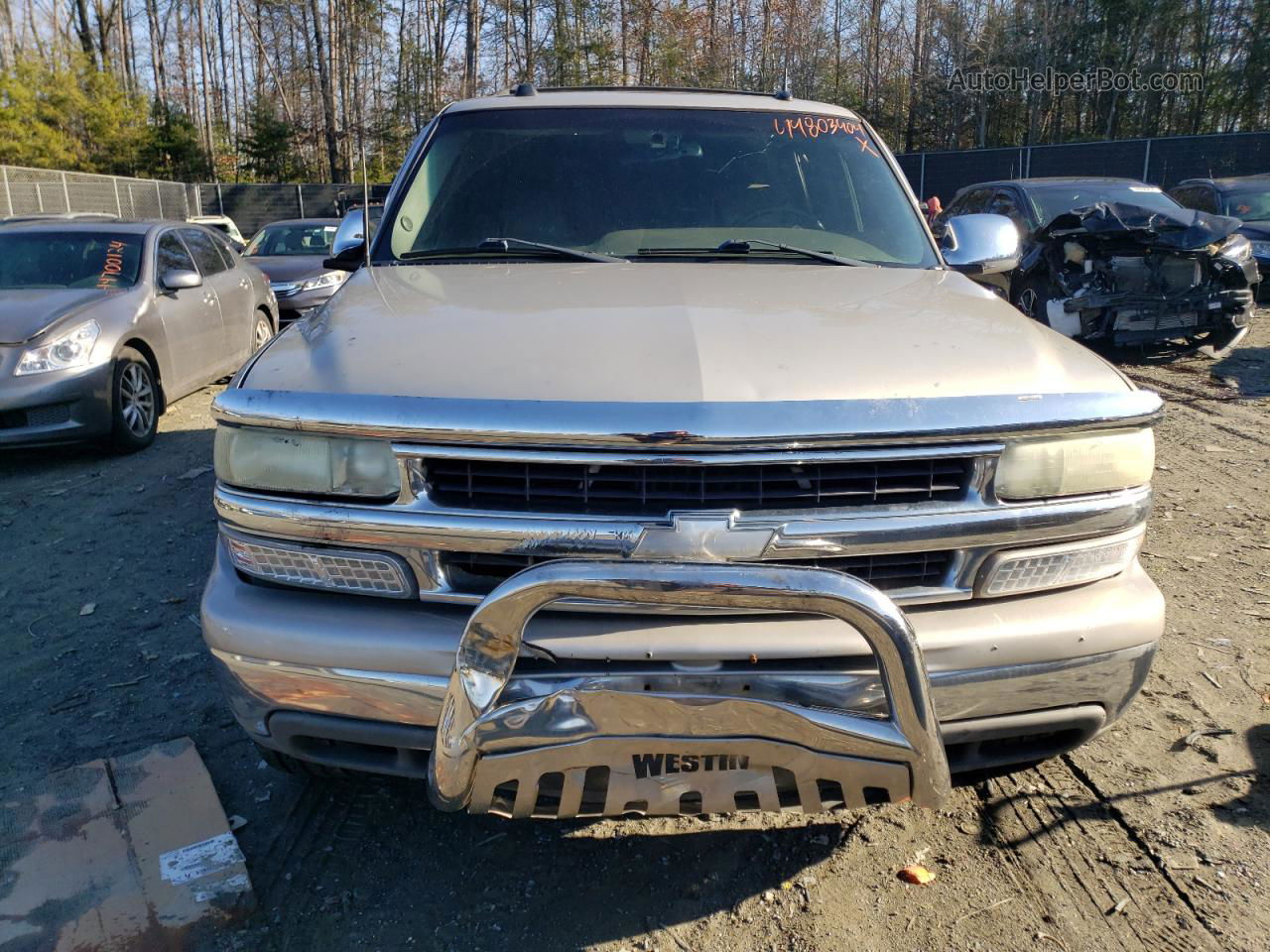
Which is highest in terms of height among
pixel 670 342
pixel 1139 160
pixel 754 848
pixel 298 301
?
pixel 1139 160

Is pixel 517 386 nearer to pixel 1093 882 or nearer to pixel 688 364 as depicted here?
pixel 688 364

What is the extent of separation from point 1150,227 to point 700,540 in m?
7.87

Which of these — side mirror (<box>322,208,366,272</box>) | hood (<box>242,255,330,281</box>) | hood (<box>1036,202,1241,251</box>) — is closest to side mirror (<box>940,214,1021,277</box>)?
side mirror (<box>322,208,366,272</box>)

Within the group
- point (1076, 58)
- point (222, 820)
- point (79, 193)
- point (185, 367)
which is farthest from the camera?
point (1076, 58)

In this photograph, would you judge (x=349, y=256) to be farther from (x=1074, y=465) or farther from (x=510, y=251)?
(x=1074, y=465)

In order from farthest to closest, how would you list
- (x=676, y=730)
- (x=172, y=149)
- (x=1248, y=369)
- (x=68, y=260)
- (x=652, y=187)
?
(x=172, y=149)
(x=1248, y=369)
(x=68, y=260)
(x=652, y=187)
(x=676, y=730)

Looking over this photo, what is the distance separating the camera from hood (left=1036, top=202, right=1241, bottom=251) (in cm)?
817

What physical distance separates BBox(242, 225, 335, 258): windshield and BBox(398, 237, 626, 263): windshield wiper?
35.3ft

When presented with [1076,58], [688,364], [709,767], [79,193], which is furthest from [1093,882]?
[1076,58]

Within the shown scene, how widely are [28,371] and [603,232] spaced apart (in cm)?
458

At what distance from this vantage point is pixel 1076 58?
3253 centimetres

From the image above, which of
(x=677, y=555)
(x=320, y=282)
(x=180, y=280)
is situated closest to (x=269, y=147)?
(x=320, y=282)

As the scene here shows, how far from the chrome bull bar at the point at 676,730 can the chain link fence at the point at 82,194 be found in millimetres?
22707

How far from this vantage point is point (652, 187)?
3441 millimetres
